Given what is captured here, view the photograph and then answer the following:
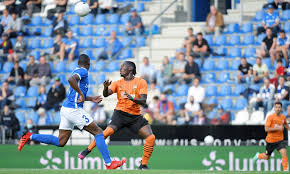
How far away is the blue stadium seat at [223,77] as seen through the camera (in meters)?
18.8

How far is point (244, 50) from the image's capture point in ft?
63.4

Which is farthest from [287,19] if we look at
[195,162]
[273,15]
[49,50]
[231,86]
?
[49,50]

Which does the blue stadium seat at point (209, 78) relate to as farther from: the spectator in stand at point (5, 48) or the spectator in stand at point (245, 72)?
the spectator in stand at point (5, 48)

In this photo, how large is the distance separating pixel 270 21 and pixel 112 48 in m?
5.32

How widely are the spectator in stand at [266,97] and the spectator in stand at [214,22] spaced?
3.70 metres

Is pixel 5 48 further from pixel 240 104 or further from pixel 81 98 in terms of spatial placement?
pixel 81 98

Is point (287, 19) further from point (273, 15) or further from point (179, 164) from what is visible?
point (179, 164)

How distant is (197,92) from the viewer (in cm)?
1816

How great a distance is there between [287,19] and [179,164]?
5898mm

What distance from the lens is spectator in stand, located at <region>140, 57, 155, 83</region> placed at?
1931 cm

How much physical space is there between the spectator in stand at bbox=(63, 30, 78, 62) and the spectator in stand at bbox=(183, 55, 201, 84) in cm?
489

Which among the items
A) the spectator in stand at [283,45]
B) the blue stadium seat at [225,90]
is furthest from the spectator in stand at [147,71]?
the spectator in stand at [283,45]

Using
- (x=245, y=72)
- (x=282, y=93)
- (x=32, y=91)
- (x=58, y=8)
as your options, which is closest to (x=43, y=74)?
(x=32, y=91)

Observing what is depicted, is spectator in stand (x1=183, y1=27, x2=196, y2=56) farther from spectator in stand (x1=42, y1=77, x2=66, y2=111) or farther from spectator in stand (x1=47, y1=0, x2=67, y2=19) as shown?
spectator in stand (x1=47, y1=0, x2=67, y2=19)
